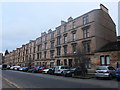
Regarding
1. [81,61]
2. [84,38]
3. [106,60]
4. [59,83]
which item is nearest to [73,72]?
[81,61]

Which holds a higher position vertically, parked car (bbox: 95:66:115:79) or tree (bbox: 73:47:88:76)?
tree (bbox: 73:47:88:76)

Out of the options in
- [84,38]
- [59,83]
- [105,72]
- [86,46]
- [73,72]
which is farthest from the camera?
[84,38]

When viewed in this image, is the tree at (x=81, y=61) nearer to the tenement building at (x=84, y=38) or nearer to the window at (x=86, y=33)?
the tenement building at (x=84, y=38)

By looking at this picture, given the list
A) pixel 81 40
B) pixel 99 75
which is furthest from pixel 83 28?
pixel 99 75

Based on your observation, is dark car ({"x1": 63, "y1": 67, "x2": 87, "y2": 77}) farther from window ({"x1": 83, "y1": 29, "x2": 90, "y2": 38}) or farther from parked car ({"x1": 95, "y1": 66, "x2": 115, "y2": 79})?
window ({"x1": 83, "y1": 29, "x2": 90, "y2": 38})

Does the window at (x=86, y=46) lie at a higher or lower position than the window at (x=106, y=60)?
higher

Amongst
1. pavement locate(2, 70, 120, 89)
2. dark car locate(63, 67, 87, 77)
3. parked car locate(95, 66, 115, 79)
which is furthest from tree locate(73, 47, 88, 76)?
pavement locate(2, 70, 120, 89)

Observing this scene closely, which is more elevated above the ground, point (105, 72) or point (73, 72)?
point (105, 72)

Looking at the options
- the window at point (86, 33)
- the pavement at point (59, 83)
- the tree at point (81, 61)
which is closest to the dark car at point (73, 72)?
the tree at point (81, 61)

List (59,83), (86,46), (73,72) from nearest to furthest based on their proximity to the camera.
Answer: (59,83) → (73,72) → (86,46)

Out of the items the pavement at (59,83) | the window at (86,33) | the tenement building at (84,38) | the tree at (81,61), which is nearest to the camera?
the pavement at (59,83)

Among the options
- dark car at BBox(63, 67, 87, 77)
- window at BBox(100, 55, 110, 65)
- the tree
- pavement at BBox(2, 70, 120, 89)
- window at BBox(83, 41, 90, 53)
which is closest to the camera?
pavement at BBox(2, 70, 120, 89)

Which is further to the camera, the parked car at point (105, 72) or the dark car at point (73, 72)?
the dark car at point (73, 72)

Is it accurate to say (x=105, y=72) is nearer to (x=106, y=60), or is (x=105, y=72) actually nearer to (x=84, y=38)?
(x=106, y=60)
